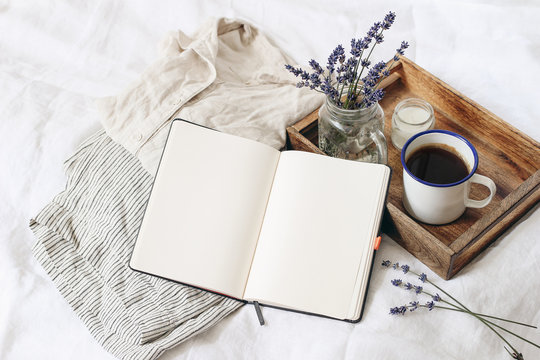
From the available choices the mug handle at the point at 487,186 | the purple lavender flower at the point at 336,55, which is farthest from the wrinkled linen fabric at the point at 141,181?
the mug handle at the point at 487,186

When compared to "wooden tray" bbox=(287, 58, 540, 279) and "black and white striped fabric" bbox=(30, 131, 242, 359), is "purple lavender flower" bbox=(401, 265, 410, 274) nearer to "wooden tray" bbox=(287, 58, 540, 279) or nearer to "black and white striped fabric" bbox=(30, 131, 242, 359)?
"wooden tray" bbox=(287, 58, 540, 279)

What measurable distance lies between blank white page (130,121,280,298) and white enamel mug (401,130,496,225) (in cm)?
21

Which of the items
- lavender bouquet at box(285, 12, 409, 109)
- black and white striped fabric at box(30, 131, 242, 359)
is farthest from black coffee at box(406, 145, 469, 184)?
black and white striped fabric at box(30, 131, 242, 359)

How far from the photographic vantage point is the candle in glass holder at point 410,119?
867 mm

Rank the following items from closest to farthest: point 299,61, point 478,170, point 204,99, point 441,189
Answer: point 441,189 → point 478,170 → point 204,99 → point 299,61

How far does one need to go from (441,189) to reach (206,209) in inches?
13.2

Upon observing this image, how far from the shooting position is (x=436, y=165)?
31.1 inches

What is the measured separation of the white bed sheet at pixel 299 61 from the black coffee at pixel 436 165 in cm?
13

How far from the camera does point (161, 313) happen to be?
31.8 inches

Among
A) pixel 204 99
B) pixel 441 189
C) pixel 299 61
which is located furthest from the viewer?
pixel 299 61

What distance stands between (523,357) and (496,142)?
1.10 ft

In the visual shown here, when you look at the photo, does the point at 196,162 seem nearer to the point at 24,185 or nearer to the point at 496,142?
the point at 24,185

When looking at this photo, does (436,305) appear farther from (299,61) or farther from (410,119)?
(299,61)

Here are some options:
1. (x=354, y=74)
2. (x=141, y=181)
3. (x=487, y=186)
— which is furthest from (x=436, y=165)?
(x=141, y=181)
